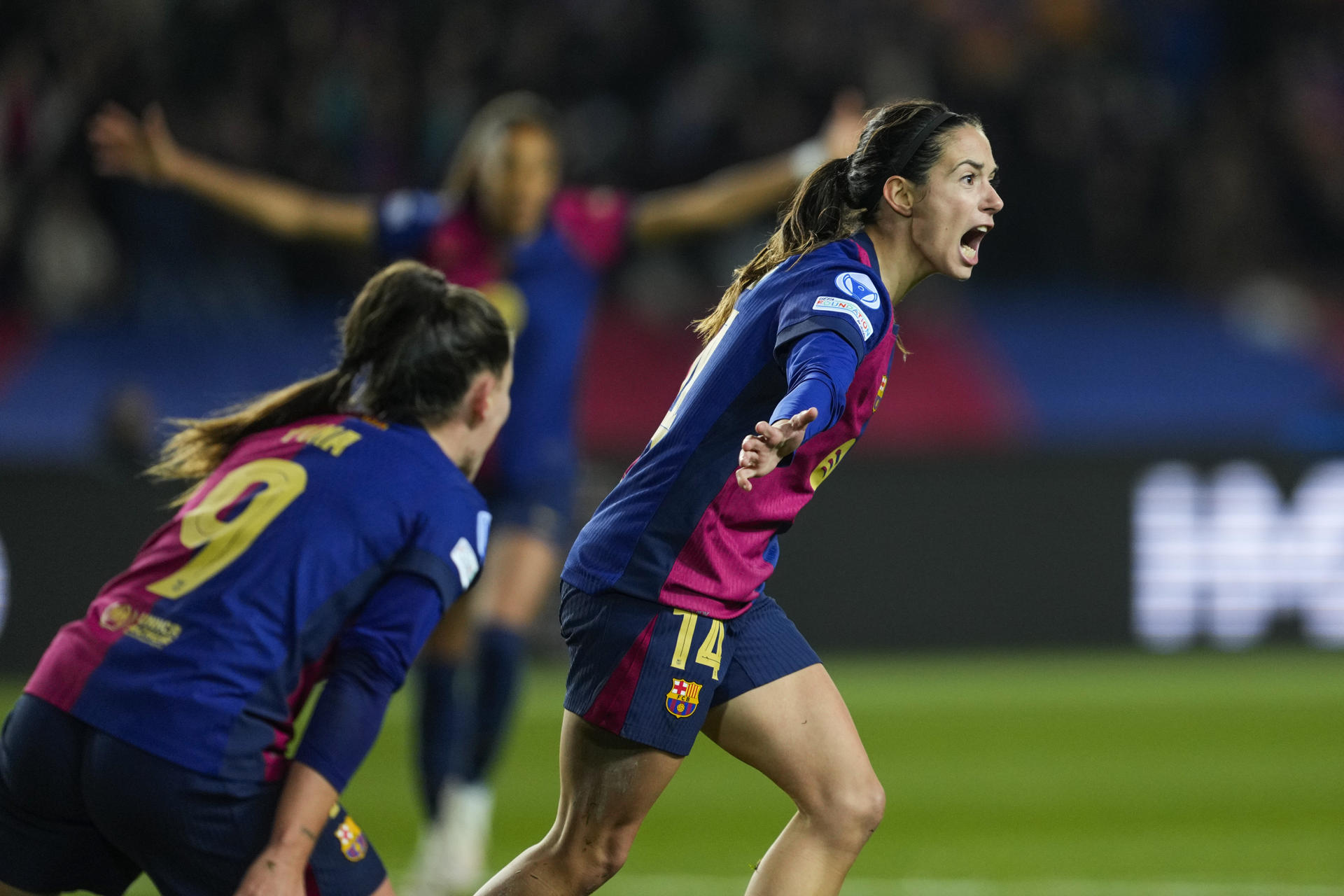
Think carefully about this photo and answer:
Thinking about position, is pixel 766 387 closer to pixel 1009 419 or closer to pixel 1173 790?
pixel 1173 790

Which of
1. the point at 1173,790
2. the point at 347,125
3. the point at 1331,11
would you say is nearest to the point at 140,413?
the point at 347,125

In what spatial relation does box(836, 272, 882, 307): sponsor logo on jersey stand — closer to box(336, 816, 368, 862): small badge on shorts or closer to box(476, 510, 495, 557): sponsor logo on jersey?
box(476, 510, 495, 557): sponsor logo on jersey

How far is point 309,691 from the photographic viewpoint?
3.20 m

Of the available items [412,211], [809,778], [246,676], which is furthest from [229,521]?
[412,211]

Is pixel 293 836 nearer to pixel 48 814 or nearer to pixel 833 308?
pixel 48 814

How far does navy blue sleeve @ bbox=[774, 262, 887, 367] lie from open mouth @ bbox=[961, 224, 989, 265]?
0.32 m

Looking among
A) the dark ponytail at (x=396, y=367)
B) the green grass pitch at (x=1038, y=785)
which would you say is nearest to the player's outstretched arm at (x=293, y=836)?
the dark ponytail at (x=396, y=367)

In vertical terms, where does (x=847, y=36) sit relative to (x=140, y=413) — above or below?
above

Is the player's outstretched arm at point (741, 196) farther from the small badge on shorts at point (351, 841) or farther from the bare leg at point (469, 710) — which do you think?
the small badge on shorts at point (351, 841)

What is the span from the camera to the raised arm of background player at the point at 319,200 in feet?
18.5

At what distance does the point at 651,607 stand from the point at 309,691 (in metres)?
0.75

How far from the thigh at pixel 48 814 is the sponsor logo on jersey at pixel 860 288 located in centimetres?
161

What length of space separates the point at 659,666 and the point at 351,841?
0.75m

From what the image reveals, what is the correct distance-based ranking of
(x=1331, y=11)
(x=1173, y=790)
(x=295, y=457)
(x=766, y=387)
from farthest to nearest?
(x=1331, y=11) → (x=1173, y=790) → (x=766, y=387) → (x=295, y=457)
